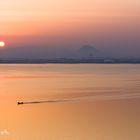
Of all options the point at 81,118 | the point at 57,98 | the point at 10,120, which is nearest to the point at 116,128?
the point at 81,118

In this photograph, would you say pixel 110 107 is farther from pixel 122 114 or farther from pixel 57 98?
pixel 57 98

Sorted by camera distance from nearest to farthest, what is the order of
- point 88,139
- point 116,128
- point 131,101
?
1. point 88,139
2. point 116,128
3. point 131,101

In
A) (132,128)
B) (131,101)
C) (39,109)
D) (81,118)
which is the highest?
(131,101)

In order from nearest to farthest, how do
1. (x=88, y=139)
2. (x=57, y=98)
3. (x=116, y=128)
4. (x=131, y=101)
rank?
(x=88, y=139) < (x=116, y=128) < (x=131, y=101) < (x=57, y=98)

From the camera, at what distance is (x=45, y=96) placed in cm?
2511

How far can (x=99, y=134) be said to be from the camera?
1369 centimetres

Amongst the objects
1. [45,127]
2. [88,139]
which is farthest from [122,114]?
[88,139]

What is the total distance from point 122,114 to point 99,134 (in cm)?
447

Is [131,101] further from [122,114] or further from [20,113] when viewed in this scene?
[20,113]

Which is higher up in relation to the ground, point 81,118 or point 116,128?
point 81,118

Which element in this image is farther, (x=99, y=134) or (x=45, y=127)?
(x=45, y=127)

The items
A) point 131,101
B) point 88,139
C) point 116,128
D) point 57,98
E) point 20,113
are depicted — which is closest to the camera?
point 88,139

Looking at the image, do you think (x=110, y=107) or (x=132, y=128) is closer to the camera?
(x=132, y=128)

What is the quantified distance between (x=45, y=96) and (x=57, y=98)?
4.85 ft
